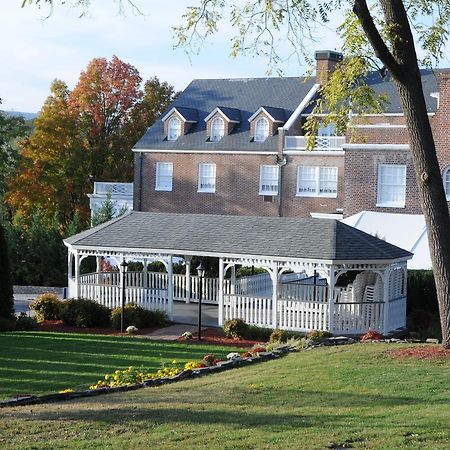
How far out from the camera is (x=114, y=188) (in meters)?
52.3

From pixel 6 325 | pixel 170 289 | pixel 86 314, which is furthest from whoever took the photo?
pixel 170 289

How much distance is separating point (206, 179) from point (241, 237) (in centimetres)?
1994

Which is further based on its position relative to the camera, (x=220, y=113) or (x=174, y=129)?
(x=174, y=129)

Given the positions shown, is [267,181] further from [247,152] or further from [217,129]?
[217,129]

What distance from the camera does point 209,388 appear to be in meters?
15.8

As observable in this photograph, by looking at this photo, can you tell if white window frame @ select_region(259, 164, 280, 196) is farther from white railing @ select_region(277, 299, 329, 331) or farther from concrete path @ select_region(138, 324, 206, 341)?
white railing @ select_region(277, 299, 329, 331)

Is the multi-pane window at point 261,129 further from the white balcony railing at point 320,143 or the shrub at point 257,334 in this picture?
the shrub at point 257,334

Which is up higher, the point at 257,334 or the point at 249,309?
the point at 249,309

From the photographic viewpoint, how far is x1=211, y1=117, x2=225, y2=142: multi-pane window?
164ft

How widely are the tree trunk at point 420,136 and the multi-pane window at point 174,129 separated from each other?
3359 centimetres

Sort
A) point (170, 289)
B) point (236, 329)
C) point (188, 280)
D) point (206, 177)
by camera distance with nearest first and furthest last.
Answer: point (236, 329), point (170, 289), point (188, 280), point (206, 177)

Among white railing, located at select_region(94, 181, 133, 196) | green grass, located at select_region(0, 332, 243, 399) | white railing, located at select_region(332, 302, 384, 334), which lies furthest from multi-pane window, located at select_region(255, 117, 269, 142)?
green grass, located at select_region(0, 332, 243, 399)

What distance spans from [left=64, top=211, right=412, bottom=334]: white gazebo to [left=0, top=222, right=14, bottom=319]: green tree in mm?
2709

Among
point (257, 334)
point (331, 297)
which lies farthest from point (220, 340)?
point (331, 297)
